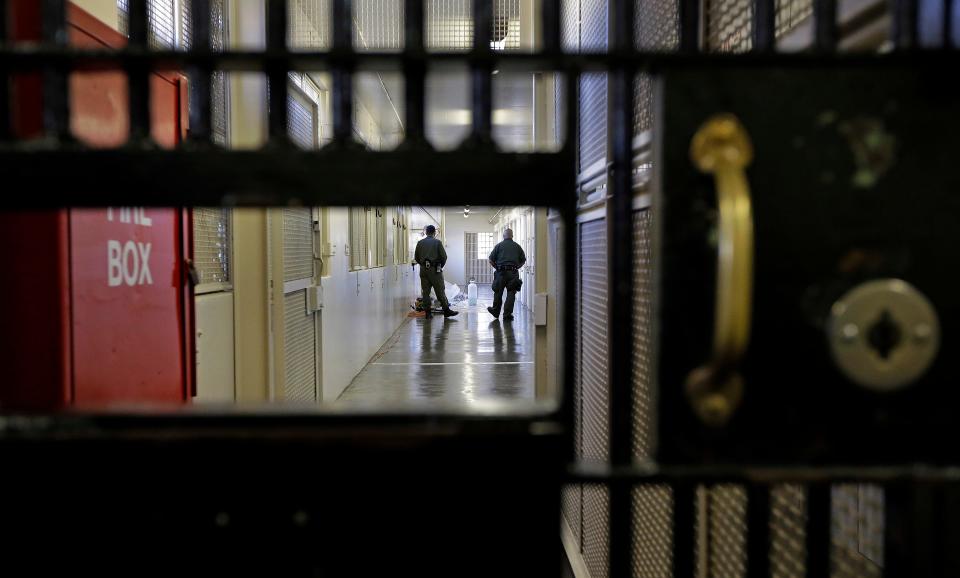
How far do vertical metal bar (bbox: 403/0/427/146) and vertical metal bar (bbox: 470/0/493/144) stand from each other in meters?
0.05

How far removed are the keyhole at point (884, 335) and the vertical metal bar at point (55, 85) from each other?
788 mm

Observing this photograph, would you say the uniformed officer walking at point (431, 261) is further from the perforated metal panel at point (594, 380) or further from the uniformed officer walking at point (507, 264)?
the perforated metal panel at point (594, 380)

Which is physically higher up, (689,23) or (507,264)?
(689,23)

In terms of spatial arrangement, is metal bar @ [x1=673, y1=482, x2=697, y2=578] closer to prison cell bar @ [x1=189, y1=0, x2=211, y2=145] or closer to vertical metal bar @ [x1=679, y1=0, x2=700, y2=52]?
vertical metal bar @ [x1=679, y1=0, x2=700, y2=52]

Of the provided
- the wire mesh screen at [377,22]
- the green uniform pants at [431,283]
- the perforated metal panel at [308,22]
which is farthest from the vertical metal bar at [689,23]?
the green uniform pants at [431,283]

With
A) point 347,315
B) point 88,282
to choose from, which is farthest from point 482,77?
point 347,315

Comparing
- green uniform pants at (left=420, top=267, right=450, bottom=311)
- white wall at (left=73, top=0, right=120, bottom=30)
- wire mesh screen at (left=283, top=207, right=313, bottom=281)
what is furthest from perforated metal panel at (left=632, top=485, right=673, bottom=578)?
green uniform pants at (left=420, top=267, right=450, bottom=311)

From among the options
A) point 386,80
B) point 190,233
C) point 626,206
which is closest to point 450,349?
point 386,80

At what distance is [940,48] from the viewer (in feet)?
1.97

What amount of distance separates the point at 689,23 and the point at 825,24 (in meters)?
0.13

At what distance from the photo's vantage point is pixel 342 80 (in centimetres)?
66

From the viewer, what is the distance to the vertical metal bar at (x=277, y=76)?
0.64m

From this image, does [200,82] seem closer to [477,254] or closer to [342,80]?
[342,80]

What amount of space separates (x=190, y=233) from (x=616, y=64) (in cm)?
135
